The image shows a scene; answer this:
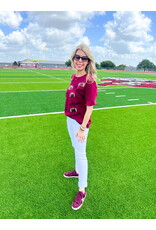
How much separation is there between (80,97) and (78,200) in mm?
1543

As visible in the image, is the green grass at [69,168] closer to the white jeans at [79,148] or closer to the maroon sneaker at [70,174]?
the maroon sneaker at [70,174]

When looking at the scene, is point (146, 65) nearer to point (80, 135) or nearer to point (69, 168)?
point (69, 168)

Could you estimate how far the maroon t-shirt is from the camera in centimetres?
205

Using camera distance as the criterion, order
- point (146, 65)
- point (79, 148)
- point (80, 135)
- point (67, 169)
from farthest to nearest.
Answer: point (146, 65) < point (67, 169) < point (79, 148) < point (80, 135)

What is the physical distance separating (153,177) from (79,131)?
1884mm

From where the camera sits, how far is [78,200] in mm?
2496

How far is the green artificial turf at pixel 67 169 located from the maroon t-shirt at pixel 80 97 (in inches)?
51.7

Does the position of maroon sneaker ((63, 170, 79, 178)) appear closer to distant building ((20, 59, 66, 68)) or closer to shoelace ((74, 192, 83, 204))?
shoelace ((74, 192, 83, 204))

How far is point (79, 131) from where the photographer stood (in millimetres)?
2275

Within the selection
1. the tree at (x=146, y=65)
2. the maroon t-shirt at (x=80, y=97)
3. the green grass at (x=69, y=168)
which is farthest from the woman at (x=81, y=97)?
the tree at (x=146, y=65)

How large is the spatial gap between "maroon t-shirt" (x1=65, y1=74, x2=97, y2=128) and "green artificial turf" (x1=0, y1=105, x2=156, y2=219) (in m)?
1.31

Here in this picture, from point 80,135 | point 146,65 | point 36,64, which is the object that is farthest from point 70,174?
point 146,65

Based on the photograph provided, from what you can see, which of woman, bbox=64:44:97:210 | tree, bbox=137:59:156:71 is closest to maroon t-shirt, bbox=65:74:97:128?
woman, bbox=64:44:97:210

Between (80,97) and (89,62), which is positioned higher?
(89,62)
